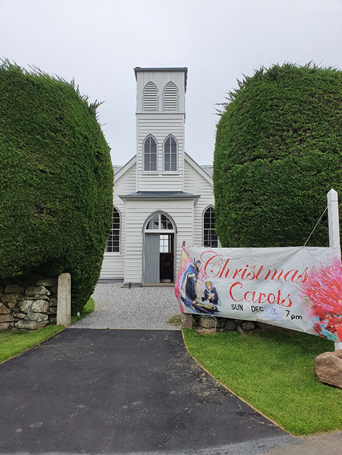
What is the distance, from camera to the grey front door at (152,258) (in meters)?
13.8

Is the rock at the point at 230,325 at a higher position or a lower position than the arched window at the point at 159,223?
lower

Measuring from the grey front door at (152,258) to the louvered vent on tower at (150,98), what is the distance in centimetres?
743

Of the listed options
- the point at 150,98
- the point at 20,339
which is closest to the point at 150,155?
the point at 150,98

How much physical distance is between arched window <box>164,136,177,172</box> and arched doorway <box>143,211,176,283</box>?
2822 millimetres

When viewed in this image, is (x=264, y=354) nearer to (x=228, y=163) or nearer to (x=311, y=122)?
(x=228, y=163)

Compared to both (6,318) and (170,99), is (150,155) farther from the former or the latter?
(6,318)

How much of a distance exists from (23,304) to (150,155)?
10.6 meters

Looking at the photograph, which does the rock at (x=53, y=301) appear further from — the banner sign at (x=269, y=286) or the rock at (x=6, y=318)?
the banner sign at (x=269, y=286)

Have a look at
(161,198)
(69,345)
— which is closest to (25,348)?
(69,345)

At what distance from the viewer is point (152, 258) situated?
13.9 metres

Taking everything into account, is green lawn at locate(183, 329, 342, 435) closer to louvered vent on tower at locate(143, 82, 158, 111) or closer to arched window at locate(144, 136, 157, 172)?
arched window at locate(144, 136, 157, 172)

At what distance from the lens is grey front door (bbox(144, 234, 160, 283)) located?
1375 cm

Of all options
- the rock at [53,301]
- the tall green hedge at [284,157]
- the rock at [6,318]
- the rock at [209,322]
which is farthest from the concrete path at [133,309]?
the tall green hedge at [284,157]

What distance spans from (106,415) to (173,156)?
1347 centimetres
